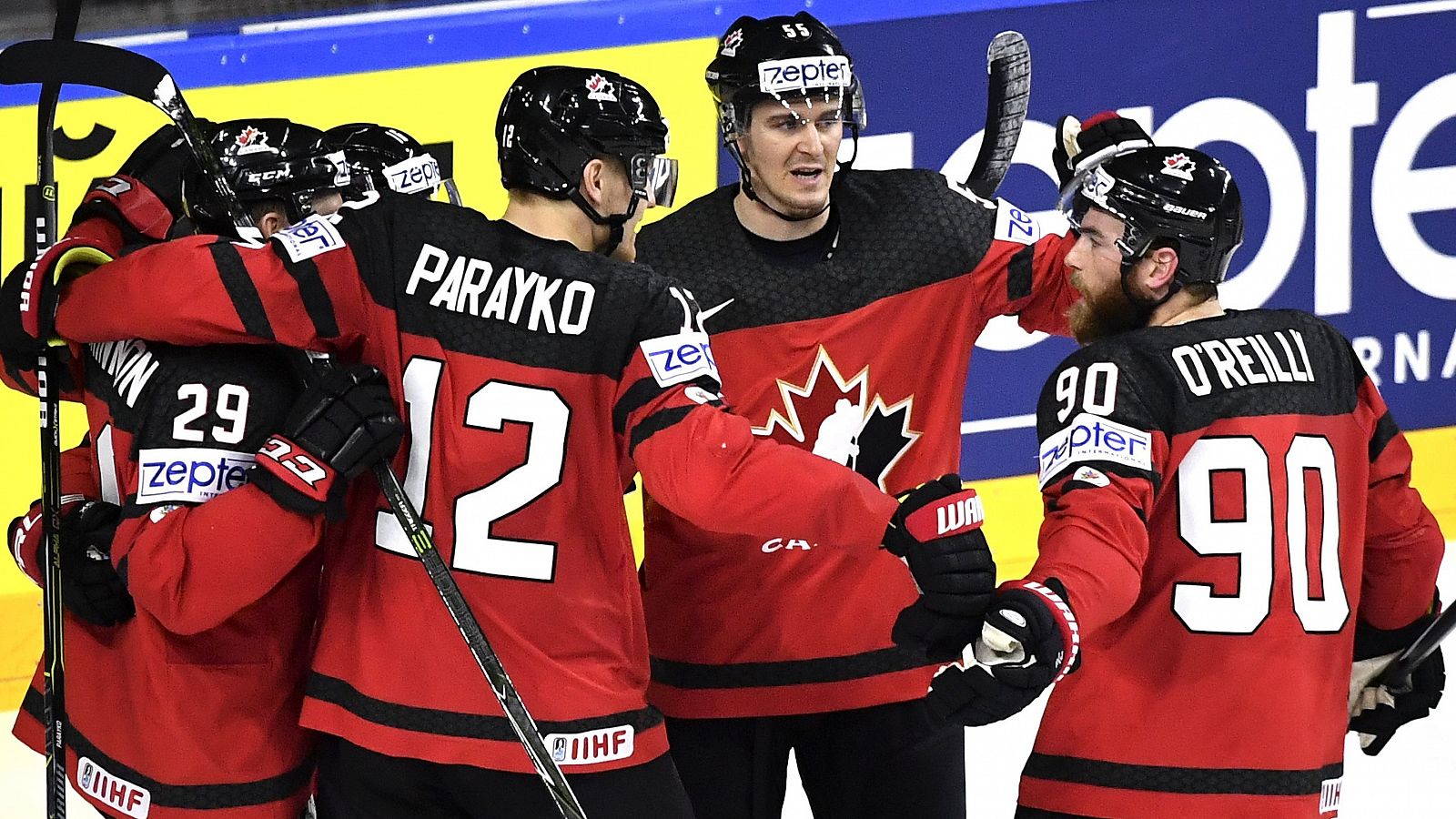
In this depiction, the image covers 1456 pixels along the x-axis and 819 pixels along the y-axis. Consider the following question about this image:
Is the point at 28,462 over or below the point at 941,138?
below

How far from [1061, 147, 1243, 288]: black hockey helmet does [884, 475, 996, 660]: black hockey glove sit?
481mm

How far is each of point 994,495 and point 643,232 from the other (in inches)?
88.6

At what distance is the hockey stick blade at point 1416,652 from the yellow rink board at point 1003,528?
2.25 m

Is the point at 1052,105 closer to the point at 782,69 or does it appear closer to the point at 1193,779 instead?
the point at 782,69

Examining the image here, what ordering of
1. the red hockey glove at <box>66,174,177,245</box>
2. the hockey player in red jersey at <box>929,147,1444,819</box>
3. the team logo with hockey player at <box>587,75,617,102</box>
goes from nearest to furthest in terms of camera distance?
the hockey player in red jersey at <box>929,147,1444,819</box>, the team logo with hockey player at <box>587,75,617,102</box>, the red hockey glove at <box>66,174,177,245</box>

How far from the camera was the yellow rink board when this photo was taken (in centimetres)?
474

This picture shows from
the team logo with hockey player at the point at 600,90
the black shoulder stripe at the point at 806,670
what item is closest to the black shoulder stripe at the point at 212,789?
the black shoulder stripe at the point at 806,670

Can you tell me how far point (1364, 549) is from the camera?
2.91 metres

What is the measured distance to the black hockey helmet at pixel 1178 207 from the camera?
278 centimetres

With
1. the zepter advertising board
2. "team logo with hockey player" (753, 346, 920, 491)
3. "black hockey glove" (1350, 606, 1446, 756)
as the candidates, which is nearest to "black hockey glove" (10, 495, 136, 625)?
"team logo with hockey player" (753, 346, 920, 491)

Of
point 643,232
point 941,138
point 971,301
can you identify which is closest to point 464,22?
point 941,138

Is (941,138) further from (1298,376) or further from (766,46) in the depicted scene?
(1298,376)

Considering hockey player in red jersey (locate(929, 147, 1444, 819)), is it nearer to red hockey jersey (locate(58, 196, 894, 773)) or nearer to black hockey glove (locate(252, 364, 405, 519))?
red hockey jersey (locate(58, 196, 894, 773))

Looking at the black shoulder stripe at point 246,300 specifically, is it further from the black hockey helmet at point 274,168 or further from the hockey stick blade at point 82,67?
the hockey stick blade at point 82,67
